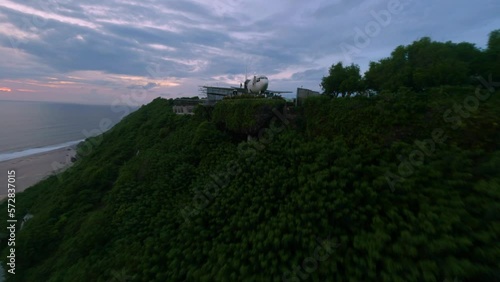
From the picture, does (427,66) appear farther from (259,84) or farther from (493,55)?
(259,84)

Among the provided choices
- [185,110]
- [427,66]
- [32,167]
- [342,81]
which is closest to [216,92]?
[185,110]

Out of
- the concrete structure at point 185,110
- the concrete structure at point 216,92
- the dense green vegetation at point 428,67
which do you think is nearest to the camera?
the dense green vegetation at point 428,67

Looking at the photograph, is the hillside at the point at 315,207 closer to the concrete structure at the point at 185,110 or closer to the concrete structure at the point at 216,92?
the concrete structure at the point at 185,110

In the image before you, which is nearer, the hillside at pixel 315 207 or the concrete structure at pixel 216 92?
the hillside at pixel 315 207

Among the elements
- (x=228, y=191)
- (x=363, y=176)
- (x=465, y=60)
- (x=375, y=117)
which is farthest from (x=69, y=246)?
(x=465, y=60)

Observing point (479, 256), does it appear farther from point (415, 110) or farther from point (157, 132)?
point (157, 132)

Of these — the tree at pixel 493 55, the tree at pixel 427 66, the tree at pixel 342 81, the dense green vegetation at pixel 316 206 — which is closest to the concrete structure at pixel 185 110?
the dense green vegetation at pixel 316 206
